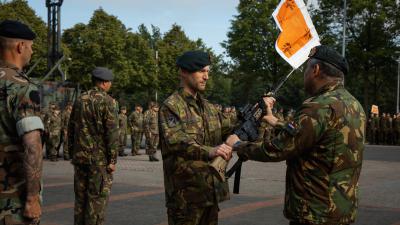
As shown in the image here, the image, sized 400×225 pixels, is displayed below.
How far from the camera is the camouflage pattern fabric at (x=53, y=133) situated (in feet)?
56.7

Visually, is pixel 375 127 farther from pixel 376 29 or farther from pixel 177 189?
pixel 177 189

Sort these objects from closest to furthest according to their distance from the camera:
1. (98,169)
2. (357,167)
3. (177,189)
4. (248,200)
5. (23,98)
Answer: (23,98) → (357,167) → (177,189) → (98,169) → (248,200)

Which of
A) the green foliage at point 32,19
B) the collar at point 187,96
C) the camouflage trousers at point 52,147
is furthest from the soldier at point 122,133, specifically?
the green foliage at point 32,19

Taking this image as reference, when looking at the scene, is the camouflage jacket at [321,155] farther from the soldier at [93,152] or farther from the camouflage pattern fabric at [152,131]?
the camouflage pattern fabric at [152,131]

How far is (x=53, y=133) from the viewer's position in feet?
59.4

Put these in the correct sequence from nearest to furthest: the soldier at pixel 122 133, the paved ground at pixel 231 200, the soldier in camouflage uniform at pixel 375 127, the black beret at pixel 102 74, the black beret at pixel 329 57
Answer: the black beret at pixel 329 57, the black beret at pixel 102 74, the paved ground at pixel 231 200, the soldier at pixel 122 133, the soldier in camouflage uniform at pixel 375 127

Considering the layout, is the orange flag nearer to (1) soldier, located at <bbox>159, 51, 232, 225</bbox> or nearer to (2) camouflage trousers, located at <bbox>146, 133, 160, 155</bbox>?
(1) soldier, located at <bbox>159, 51, 232, 225</bbox>

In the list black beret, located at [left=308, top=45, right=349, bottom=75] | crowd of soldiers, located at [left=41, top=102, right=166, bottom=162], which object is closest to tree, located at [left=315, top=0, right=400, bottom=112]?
crowd of soldiers, located at [left=41, top=102, right=166, bottom=162]

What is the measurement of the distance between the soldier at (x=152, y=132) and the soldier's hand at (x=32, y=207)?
14122 mm

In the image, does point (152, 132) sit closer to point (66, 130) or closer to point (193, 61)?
point (66, 130)

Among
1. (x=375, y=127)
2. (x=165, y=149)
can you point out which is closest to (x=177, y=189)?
(x=165, y=149)

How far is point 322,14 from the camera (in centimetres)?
4259

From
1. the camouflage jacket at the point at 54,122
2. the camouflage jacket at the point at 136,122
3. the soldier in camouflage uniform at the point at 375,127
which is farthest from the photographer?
the soldier in camouflage uniform at the point at 375,127

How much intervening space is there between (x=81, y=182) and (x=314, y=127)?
334 centimetres
